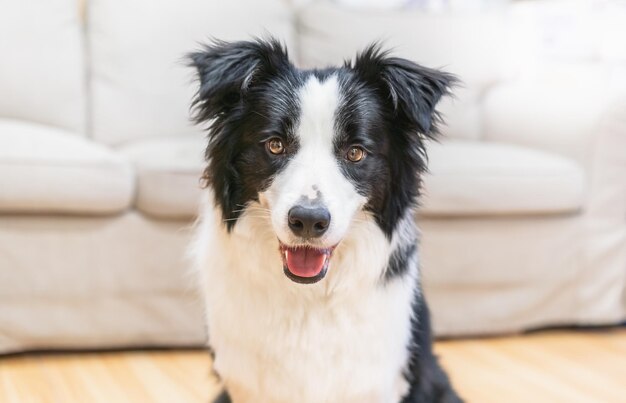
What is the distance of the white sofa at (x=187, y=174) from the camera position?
7.88ft

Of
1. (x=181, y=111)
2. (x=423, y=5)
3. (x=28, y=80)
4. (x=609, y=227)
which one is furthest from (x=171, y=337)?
(x=423, y=5)

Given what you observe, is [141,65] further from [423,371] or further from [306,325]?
[423,371]

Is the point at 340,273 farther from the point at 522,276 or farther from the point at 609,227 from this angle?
the point at 609,227

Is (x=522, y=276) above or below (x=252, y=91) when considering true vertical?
below

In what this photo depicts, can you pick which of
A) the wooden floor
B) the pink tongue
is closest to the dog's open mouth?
the pink tongue

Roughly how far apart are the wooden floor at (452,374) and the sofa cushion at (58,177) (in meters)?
0.49

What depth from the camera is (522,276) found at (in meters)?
2.76

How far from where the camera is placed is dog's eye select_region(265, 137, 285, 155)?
157cm

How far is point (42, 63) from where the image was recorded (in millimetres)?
2938

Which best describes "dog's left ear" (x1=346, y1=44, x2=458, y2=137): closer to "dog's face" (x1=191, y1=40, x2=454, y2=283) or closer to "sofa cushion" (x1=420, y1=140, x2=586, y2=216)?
"dog's face" (x1=191, y1=40, x2=454, y2=283)

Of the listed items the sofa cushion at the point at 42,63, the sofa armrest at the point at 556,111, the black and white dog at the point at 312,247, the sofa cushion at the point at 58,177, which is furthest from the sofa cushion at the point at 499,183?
the sofa cushion at the point at 42,63

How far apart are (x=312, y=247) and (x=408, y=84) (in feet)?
1.28

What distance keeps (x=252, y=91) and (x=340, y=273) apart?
43 cm

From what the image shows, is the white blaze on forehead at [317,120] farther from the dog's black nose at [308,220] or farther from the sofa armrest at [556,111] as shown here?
the sofa armrest at [556,111]
